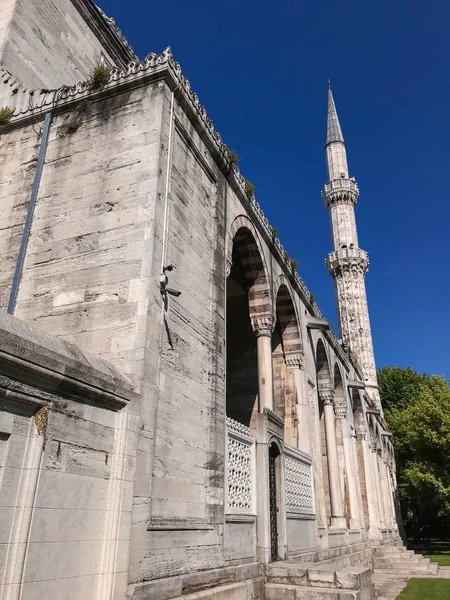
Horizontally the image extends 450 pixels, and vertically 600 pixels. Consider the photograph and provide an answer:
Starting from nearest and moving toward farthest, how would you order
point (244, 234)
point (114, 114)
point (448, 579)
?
1. point (114, 114)
2. point (244, 234)
3. point (448, 579)

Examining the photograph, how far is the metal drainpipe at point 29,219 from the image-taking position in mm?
7062

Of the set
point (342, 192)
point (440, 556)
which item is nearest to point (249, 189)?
point (440, 556)

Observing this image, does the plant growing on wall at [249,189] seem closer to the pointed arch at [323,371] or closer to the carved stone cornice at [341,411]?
the pointed arch at [323,371]

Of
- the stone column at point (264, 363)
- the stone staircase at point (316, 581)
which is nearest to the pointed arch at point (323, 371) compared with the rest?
the stone column at point (264, 363)

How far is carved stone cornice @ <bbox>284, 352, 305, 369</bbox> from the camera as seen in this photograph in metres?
13.4

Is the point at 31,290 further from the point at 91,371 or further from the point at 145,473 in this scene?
the point at 145,473

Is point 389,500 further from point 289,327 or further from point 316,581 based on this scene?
point 316,581

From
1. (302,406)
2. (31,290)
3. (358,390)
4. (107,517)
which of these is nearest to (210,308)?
(31,290)

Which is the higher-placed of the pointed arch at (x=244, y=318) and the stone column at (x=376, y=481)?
the pointed arch at (x=244, y=318)

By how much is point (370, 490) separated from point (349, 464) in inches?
164

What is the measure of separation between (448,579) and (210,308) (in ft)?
38.8

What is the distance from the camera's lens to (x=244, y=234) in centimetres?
1080

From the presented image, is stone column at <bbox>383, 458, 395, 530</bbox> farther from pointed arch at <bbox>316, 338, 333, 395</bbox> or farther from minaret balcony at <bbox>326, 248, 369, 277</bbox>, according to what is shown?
pointed arch at <bbox>316, 338, 333, 395</bbox>

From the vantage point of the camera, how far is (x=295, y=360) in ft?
44.1
